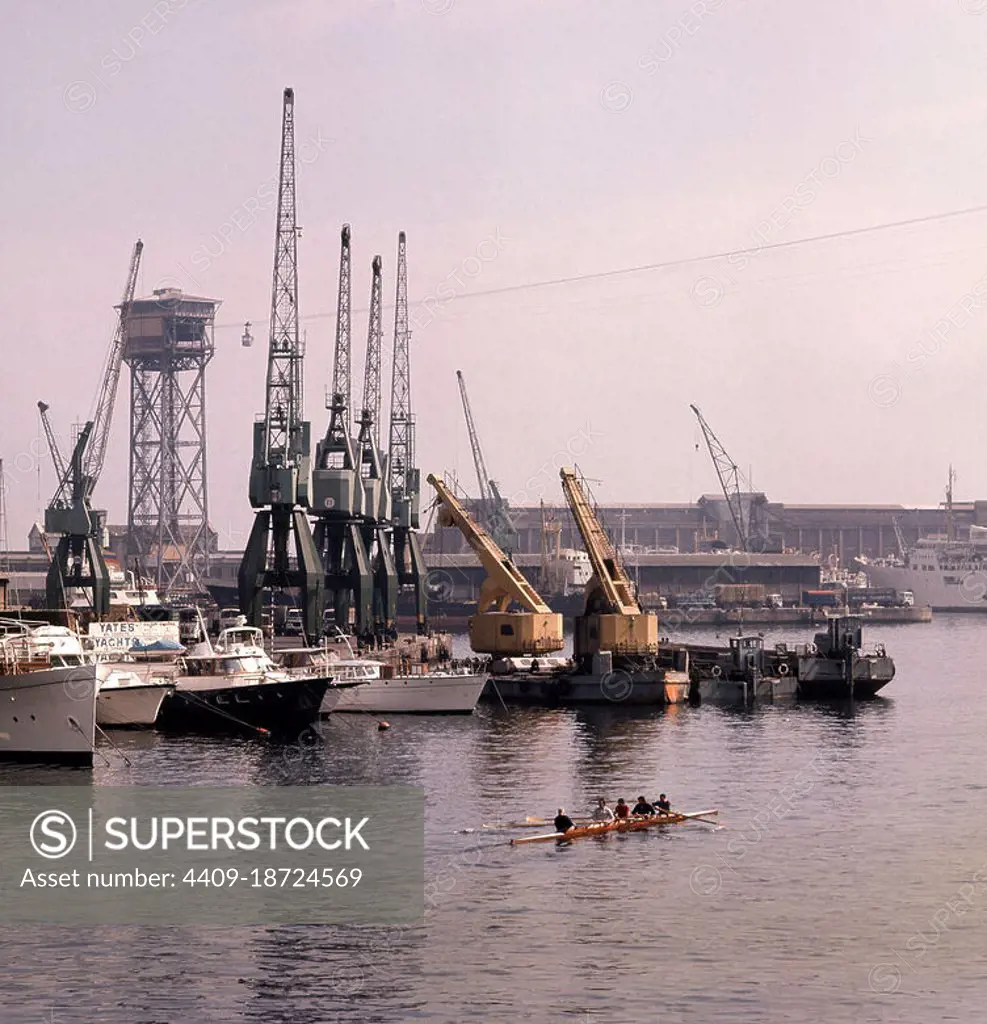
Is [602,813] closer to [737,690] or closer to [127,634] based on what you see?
[127,634]

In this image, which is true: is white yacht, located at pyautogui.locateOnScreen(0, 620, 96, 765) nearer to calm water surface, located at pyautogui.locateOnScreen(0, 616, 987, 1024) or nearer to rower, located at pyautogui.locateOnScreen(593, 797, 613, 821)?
calm water surface, located at pyautogui.locateOnScreen(0, 616, 987, 1024)

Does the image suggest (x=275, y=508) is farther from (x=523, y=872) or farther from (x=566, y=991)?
(x=566, y=991)

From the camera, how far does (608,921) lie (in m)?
49.3

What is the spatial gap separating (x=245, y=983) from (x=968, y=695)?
96671 mm

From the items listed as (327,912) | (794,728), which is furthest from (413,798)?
(794,728)

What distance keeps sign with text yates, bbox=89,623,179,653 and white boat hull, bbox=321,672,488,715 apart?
10035mm

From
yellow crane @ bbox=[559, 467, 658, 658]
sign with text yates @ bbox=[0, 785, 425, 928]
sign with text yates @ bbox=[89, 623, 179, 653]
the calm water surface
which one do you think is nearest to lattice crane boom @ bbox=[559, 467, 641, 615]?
yellow crane @ bbox=[559, 467, 658, 658]

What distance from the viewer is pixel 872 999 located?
4244 centimetres

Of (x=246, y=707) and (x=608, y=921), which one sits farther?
(x=246, y=707)

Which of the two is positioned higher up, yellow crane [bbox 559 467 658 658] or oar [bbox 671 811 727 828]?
yellow crane [bbox 559 467 658 658]

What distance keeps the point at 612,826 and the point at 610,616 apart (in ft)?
186

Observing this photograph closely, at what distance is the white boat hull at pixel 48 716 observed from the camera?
237ft

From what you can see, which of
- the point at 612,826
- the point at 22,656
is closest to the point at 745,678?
the point at 22,656

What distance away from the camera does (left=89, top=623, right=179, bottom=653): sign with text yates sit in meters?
101
